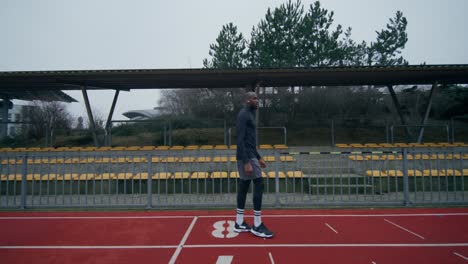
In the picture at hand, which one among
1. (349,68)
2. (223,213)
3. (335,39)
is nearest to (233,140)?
(349,68)

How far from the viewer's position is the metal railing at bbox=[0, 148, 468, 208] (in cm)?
657

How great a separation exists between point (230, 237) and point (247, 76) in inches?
424

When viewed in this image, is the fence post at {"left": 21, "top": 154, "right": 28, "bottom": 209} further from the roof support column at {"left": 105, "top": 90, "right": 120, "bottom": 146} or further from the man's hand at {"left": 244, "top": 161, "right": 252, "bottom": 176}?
the roof support column at {"left": 105, "top": 90, "right": 120, "bottom": 146}

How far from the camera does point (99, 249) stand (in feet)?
13.7

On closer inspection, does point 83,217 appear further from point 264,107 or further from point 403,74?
point 264,107

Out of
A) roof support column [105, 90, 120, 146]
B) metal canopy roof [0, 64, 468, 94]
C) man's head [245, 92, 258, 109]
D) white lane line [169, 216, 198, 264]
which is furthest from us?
roof support column [105, 90, 120, 146]

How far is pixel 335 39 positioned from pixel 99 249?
2677 centimetres

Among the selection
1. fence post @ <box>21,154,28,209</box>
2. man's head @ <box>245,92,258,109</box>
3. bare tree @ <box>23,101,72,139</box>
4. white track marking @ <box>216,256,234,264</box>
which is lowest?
white track marking @ <box>216,256,234,264</box>

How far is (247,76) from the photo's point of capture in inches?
563

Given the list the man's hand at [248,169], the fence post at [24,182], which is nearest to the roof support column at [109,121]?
the fence post at [24,182]

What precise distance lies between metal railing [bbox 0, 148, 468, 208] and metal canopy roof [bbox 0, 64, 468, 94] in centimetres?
498

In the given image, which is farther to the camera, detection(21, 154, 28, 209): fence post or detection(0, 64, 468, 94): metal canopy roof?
detection(0, 64, 468, 94): metal canopy roof

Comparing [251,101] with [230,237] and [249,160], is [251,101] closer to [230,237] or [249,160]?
[249,160]

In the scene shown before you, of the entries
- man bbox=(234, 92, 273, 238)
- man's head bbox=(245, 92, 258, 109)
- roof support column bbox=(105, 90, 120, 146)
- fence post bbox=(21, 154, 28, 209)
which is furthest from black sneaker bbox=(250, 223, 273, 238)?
roof support column bbox=(105, 90, 120, 146)
